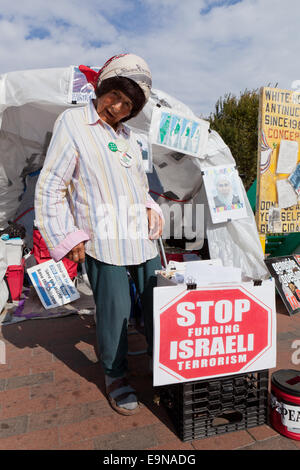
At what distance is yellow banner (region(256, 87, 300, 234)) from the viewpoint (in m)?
3.99

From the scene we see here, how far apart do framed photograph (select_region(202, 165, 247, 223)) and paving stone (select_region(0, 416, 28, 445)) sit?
299 centimetres

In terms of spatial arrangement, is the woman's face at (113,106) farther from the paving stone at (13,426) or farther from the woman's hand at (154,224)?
the paving stone at (13,426)

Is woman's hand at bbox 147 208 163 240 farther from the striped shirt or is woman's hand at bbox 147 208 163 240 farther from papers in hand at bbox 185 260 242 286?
papers in hand at bbox 185 260 242 286

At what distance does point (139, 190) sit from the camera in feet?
6.76

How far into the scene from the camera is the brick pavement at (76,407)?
1736mm

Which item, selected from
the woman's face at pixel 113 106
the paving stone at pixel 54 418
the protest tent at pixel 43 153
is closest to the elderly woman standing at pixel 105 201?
the woman's face at pixel 113 106


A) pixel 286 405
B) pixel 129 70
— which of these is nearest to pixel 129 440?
pixel 286 405

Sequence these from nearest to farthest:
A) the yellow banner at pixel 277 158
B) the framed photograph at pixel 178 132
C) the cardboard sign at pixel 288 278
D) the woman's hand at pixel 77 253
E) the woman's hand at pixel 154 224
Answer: the woman's hand at pixel 77 253
the woman's hand at pixel 154 224
the cardboard sign at pixel 288 278
the yellow banner at pixel 277 158
the framed photograph at pixel 178 132

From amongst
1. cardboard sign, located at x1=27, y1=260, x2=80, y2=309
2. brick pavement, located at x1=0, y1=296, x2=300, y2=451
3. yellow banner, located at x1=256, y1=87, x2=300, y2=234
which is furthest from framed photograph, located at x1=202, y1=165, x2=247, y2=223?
cardboard sign, located at x1=27, y1=260, x2=80, y2=309

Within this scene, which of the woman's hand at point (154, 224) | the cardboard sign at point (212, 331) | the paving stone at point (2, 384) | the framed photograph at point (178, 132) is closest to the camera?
the cardboard sign at point (212, 331)

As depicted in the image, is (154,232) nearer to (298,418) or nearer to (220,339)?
(220,339)

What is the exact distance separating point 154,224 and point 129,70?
90 cm

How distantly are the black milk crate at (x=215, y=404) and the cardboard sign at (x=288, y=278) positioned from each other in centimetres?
215
